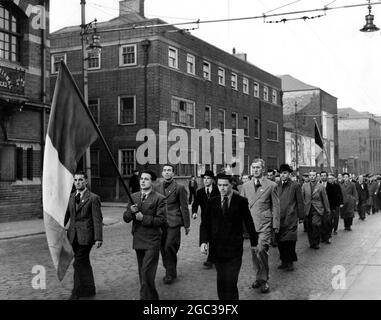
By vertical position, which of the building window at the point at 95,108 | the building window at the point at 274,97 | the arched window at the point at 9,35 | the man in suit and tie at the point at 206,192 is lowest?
the man in suit and tie at the point at 206,192

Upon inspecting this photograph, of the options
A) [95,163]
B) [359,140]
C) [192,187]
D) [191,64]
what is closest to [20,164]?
[192,187]

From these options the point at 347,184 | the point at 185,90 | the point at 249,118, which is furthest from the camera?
the point at 249,118

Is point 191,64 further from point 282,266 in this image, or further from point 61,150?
point 61,150

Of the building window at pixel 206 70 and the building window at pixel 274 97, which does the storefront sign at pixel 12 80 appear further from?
the building window at pixel 274 97

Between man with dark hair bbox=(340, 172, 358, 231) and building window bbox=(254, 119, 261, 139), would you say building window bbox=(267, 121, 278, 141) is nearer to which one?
building window bbox=(254, 119, 261, 139)

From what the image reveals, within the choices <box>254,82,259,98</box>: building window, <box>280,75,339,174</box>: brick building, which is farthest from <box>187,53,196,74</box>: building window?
<box>280,75,339,174</box>: brick building

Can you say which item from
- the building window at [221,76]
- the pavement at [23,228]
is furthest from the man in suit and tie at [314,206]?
the building window at [221,76]

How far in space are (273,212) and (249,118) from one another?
34.3 metres

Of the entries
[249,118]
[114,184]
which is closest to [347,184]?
[114,184]

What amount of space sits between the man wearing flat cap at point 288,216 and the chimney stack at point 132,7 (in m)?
25.5

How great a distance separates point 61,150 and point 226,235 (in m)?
2.09

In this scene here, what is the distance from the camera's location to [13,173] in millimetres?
18047

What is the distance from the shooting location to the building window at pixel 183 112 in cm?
3092
